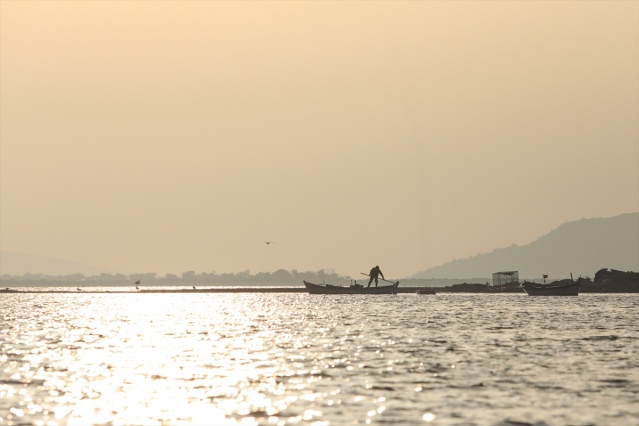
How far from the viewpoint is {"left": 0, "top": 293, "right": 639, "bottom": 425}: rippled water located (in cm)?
4328

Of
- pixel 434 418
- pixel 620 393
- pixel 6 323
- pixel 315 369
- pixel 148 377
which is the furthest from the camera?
pixel 6 323

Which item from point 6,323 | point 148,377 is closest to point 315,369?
point 148,377

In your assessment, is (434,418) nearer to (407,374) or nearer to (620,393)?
(620,393)

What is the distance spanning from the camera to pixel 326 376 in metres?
57.0

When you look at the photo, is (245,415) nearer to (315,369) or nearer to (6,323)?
(315,369)

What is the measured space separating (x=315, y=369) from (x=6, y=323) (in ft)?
239

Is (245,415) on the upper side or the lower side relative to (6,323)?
lower

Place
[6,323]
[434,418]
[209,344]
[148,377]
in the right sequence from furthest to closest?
[6,323] < [209,344] < [148,377] < [434,418]

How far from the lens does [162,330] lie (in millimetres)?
106250

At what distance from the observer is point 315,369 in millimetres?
61062

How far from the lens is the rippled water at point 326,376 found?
4328 cm

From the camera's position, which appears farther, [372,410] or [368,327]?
[368,327]

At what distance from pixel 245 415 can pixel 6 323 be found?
3458 inches

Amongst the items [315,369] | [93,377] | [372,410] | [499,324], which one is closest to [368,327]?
[499,324]
